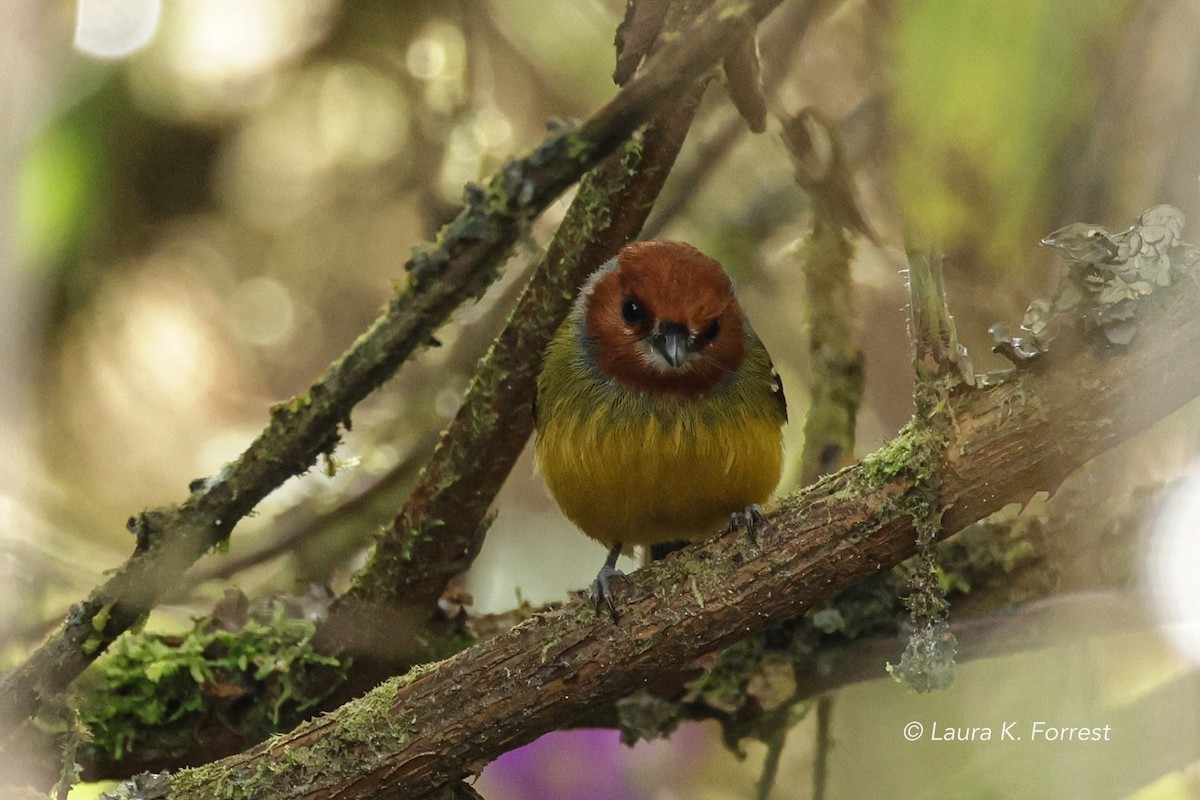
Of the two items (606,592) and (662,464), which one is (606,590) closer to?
(606,592)

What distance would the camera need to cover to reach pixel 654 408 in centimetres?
279

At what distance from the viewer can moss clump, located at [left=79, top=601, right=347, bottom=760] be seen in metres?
2.80

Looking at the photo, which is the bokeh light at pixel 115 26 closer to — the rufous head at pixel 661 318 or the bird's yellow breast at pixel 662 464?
the rufous head at pixel 661 318

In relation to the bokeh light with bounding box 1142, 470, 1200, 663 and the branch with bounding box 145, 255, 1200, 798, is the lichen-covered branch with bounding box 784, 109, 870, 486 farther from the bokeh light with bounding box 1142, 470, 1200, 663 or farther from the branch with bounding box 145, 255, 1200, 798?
the bokeh light with bounding box 1142, 470, 1200, 663

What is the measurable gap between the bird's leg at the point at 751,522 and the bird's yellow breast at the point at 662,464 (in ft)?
0.85

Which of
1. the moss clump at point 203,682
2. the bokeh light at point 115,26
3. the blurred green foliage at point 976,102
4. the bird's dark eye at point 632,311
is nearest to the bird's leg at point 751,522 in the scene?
the bird's dark eye at point 632,311

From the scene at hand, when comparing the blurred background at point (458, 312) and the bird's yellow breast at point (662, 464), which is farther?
the bird's yellow breast at point (662, 464)

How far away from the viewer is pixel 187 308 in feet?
14.0

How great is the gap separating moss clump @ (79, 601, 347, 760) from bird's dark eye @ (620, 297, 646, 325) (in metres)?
1.11

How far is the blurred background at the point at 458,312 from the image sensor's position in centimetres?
185

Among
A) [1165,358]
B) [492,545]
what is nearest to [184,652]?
[492,545]

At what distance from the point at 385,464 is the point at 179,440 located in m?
0.95

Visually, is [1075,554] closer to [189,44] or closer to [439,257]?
[439,257]

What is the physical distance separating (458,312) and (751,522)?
0.89 metres
